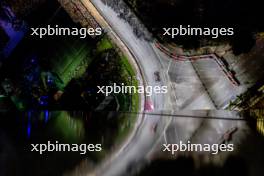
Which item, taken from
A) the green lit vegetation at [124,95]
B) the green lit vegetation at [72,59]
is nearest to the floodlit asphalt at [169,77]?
the green lit vegetation at [124,95]

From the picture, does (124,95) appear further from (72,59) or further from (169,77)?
(72,59)

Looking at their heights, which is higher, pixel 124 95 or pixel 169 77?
pixel 169 77

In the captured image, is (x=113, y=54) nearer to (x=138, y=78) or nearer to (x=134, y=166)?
(x=138, y=78)

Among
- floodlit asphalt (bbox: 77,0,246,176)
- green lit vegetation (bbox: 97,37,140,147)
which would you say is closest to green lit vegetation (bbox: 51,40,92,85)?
green lit vegetation (bbox: 97,37,140,147)

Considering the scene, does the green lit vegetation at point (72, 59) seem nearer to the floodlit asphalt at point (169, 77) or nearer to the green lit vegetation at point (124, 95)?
the green lit vegetation at point (124, 95)

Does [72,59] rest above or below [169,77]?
above

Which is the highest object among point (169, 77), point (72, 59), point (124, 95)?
point (72, 59)

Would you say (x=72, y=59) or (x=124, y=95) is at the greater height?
(x=72, y=59)

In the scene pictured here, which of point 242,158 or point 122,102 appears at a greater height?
point 122,102

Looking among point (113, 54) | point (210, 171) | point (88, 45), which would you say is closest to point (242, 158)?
point (210, 171)

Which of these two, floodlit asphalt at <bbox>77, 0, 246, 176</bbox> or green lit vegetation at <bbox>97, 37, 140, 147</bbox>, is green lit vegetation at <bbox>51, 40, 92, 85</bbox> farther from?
floodlit asphalt at <bbox>77, 0, 246, 176</bbox>

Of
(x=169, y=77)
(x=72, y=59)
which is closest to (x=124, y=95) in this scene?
(x=169, y=77)
